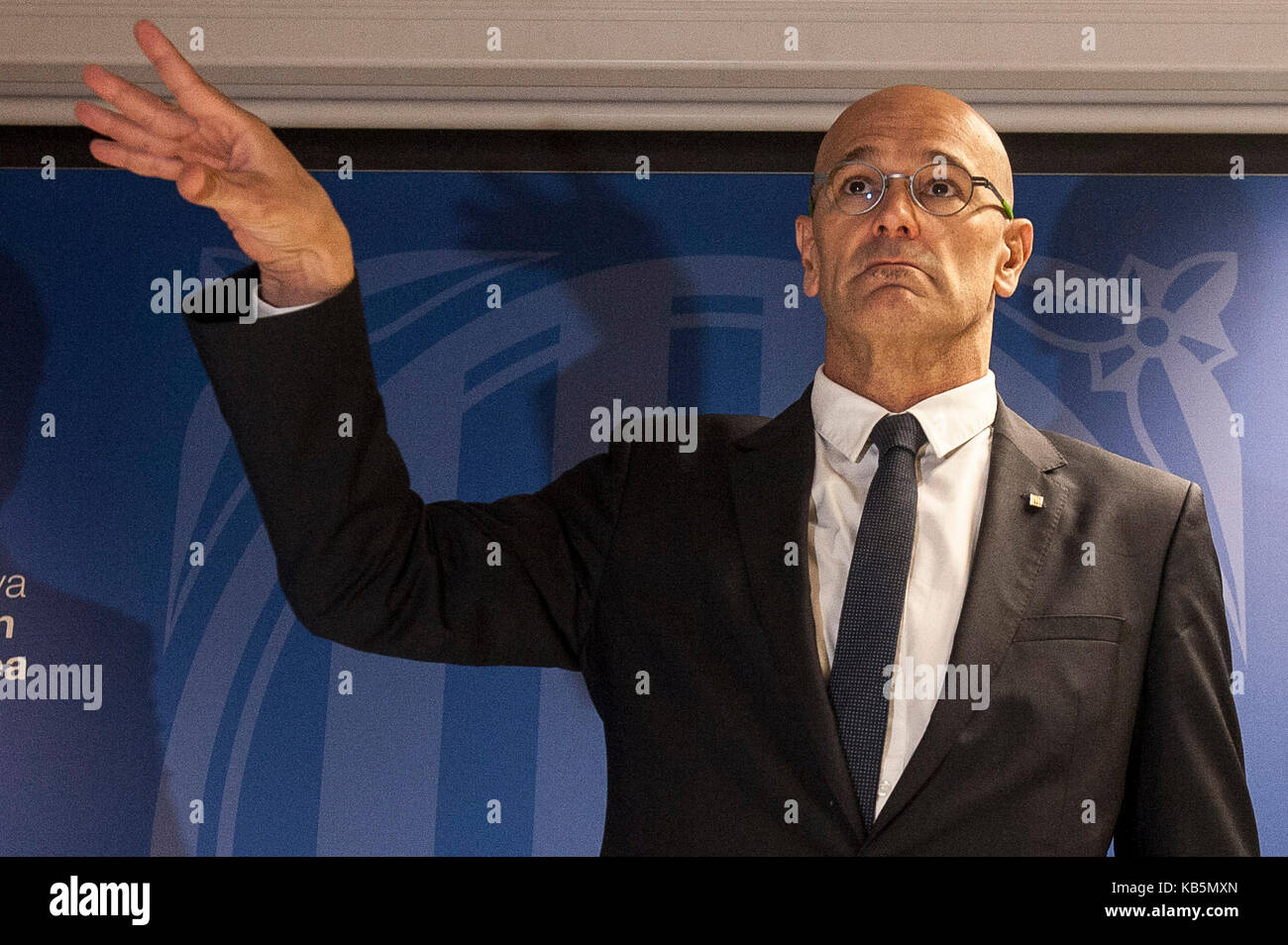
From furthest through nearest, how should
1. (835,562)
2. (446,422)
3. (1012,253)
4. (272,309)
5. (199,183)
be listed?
(446,422)
(1012,253)
(835,562)
(272,309)
(199,183)

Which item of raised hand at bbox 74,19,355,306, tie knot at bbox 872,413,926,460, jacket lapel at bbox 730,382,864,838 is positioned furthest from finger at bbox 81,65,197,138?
tie knot at bbox 872,413,926,460

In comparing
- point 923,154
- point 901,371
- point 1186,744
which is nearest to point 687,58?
point 923,154

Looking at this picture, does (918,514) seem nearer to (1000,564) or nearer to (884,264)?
(1000,564)

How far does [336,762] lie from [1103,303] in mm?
1687

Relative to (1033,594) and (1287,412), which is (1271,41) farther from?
(1033,594)

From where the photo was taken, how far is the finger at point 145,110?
1387 millimetres

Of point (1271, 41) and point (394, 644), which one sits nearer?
point (394, 644)

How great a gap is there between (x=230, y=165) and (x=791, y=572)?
82cm

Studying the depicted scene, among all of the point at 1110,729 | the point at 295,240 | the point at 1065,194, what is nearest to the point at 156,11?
the point at 295,240

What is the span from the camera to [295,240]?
1.43 meters

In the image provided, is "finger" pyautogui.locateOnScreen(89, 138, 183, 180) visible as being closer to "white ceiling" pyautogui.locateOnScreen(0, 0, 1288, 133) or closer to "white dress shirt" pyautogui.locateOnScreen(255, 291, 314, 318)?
"white dress shirt" pyautogui.locateOnScreen(255, 291, 314, 318)

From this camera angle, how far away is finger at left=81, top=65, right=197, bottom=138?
54.6 inches

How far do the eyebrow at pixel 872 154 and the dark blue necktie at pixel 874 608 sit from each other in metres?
0.38

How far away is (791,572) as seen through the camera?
5.07 feet
